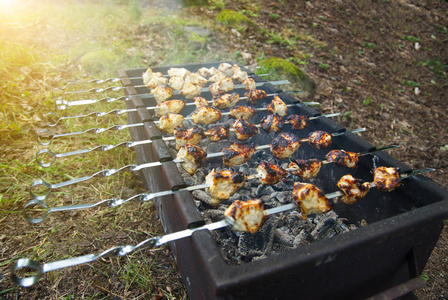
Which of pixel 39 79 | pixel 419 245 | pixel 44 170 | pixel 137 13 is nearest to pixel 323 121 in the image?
pixel 419 245

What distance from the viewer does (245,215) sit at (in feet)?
5.97

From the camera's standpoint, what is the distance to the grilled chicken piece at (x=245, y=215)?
1792mm

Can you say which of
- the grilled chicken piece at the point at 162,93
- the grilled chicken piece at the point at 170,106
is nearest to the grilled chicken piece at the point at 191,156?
the grilled chicken piece at the point at 170,106

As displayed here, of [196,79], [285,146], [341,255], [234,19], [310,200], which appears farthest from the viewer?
[234,19]

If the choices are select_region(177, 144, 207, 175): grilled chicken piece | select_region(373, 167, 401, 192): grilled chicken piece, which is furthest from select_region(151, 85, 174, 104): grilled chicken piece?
select_region(373, 167, 401, 192): grilled chicken piece

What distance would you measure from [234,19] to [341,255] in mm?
7485

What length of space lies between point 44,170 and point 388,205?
3.59 meters

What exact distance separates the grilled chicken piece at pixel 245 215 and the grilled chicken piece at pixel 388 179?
3.15 feet

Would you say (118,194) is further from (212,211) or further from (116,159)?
(212,211)

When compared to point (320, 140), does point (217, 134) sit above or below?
below

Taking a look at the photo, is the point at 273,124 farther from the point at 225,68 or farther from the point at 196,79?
the point at 225,68

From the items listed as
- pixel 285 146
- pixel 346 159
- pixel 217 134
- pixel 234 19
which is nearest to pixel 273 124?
pixel 285 146

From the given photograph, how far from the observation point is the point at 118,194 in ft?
10.9

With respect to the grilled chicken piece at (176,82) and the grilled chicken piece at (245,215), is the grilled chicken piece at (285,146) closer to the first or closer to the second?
the grilled chicken piece at (245,215)
